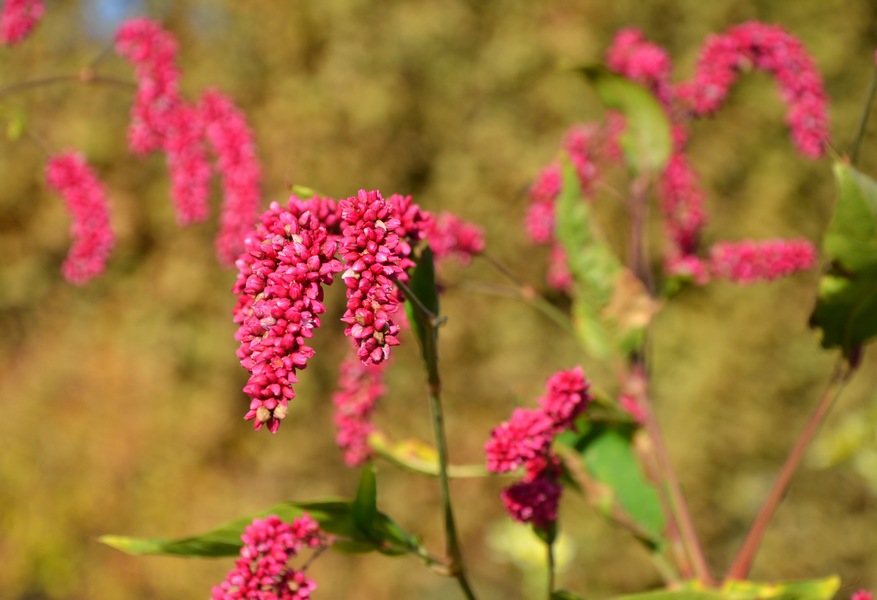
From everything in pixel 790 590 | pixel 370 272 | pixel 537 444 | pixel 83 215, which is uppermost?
pixel 83 215

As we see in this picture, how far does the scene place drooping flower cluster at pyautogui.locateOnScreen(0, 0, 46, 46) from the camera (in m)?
1.29

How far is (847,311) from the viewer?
973 mm

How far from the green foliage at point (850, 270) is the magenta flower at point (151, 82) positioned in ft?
2.98

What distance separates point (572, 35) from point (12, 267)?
198 cm

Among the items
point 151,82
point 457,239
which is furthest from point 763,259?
point 151,82

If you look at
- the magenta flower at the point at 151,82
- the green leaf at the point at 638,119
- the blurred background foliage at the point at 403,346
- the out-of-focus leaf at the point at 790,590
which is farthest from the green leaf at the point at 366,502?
the blurred background foliage at the point at 403,346

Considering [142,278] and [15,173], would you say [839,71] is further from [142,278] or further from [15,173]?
[15,173]

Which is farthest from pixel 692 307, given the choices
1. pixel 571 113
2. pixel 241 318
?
pixel 241 318

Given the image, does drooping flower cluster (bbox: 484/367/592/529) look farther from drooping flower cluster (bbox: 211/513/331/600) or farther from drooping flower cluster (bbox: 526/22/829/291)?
drooping flower cluster (bbox: 526/22/829/291)

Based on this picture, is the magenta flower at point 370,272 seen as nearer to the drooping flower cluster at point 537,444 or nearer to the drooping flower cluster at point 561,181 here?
the drooping flower cluster at point 537,444

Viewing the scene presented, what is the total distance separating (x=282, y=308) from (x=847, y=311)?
674 millimetres

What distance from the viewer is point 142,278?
9.89 ft

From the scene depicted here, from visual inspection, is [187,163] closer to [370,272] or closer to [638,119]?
[638,119]

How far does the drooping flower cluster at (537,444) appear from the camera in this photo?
77 centimetres
